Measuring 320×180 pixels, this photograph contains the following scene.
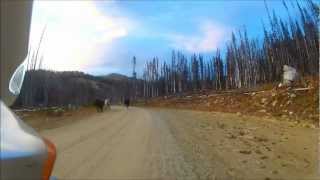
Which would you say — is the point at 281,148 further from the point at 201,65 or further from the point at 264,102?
the point at 201,65

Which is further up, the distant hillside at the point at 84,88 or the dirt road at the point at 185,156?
the distant hillside at the point at 84,88

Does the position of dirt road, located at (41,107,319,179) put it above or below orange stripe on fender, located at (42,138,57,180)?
below

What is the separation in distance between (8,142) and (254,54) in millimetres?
58287

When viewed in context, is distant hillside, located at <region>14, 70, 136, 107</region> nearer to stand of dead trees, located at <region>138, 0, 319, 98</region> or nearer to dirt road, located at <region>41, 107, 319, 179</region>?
stand of dead trees, located at <region>138, 0, 319, 98</region>

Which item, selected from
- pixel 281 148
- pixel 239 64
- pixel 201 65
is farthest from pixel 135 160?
A: pixel 201 65

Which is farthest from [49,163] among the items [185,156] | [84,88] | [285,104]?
[84,88]

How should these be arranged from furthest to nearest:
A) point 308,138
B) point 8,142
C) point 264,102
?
point 264,102 < point 308,138 < point 8,142

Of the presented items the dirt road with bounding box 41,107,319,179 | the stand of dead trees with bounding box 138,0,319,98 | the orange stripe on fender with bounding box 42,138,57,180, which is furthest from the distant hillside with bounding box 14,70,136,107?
the orange stripe on fender with bounding box 42,138,57,180

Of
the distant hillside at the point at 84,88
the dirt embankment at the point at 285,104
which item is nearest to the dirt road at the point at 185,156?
the dirt embankment at the point at 285,104

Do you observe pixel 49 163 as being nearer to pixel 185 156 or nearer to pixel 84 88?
pixel 185 156

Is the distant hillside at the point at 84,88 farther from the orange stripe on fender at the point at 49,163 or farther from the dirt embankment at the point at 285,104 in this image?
the orange stripe on fender at the point at 49,163

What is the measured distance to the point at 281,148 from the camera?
14.3m

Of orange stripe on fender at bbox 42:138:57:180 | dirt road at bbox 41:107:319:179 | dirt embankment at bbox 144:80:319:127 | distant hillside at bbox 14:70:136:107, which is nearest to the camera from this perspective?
orange stripe on fender at bbox 42:138:57:180

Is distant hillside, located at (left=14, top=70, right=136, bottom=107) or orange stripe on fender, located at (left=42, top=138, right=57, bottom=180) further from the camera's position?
Answer: distant hillside, located at (left=14, top=70, right=136, bottom=107)
